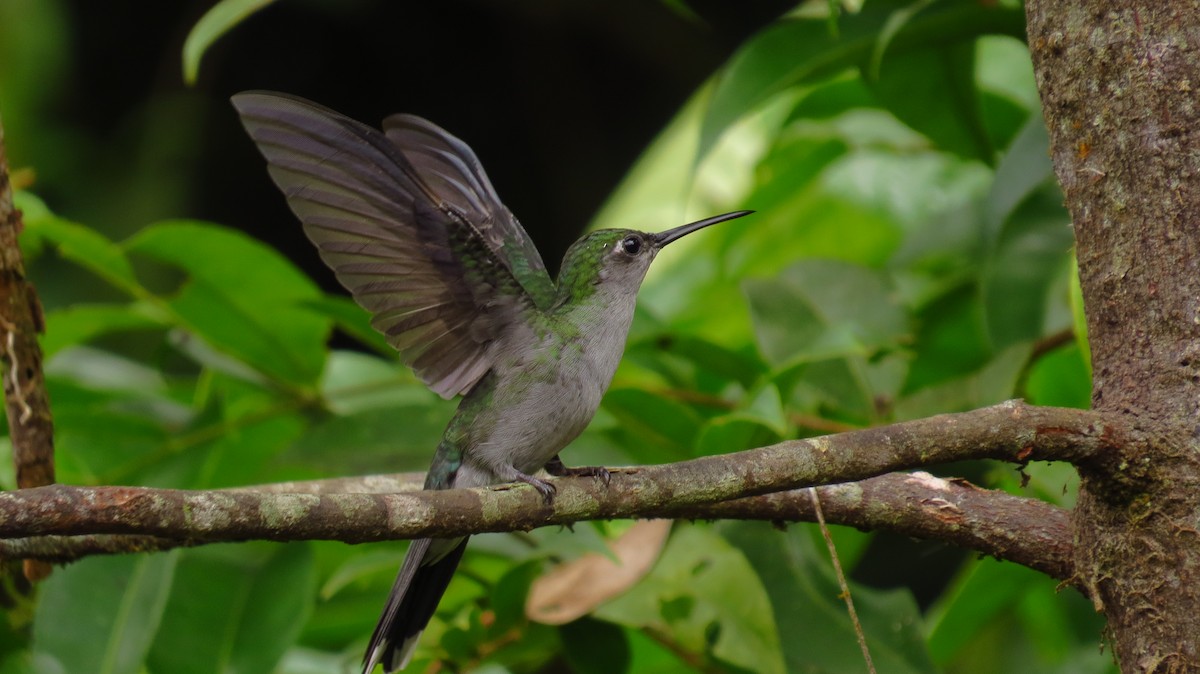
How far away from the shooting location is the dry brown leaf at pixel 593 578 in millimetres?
2297

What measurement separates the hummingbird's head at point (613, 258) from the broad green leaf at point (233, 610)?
0.78m

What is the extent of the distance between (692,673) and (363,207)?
46.6 inches

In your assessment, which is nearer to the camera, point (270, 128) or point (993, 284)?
point (270, 128)

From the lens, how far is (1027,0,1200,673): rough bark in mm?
1535

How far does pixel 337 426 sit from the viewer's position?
2664mm

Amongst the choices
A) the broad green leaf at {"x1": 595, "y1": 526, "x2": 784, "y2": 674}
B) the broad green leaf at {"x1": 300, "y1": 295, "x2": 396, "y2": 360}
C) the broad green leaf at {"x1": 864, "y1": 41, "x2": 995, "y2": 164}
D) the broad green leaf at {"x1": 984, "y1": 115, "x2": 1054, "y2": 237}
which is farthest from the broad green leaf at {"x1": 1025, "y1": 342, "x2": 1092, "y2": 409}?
the broad green leaf at {"x1": 300, "y1": 295, "x2": 396, "y2": 360}


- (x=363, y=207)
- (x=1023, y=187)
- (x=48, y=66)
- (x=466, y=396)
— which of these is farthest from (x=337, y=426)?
(x=48, y=66)

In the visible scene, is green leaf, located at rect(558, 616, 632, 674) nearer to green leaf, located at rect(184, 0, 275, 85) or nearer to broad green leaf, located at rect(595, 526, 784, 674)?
broad green leaf, located at rect(595, 526, 784, 674)

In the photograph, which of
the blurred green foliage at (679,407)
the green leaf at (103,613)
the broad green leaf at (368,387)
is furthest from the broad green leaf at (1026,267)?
the green leaf at (103,613)

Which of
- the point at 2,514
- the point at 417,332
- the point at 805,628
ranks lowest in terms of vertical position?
the point at 805,628

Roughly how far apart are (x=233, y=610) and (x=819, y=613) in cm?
119

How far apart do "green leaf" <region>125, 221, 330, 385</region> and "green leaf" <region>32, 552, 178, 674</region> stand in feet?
1.91

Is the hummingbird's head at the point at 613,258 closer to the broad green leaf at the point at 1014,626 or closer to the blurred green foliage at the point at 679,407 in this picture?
the blurred green foliage at the point at 679,407

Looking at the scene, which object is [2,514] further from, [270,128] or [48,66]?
[48,66]
